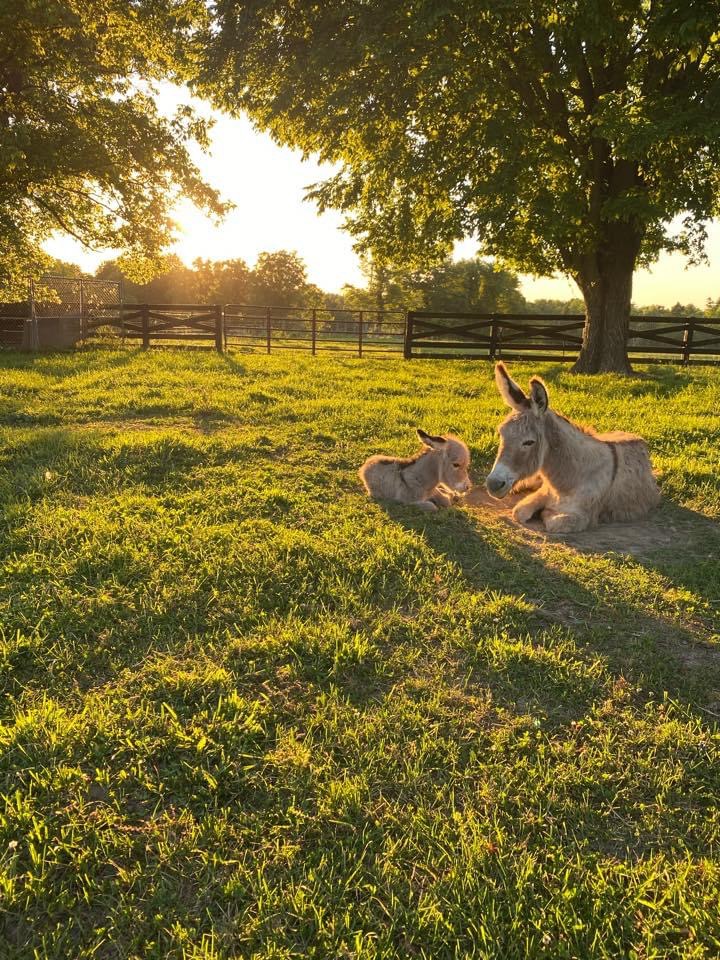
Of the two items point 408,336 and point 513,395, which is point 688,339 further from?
point 513,395

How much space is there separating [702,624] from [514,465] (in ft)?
6.16

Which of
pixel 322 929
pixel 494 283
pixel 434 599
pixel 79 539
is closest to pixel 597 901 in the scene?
pixel 322 929

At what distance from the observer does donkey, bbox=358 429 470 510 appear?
594 centimetres

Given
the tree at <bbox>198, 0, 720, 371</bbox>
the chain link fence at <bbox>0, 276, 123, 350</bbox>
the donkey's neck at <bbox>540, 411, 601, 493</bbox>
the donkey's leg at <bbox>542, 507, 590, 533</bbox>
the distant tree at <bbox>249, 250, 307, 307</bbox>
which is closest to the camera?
the donkey's neck at <bbox>540, 411, 601, 493</bbox>

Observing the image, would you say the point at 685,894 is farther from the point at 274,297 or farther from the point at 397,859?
the point at 274,297

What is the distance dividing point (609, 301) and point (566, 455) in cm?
1284

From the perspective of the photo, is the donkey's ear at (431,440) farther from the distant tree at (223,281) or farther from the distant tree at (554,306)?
the distant tree at (223,281)

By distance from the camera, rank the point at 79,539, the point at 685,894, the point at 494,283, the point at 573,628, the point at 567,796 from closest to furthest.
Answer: the point at 685,894 → the point at 567,796 → the point at 573,628 → the point at 79,539 → the point at 494,283

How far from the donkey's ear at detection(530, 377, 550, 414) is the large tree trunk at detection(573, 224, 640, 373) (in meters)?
12.5

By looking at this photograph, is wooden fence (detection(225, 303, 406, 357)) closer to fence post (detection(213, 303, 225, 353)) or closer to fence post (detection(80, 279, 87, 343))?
fence post (detection(213, 303, 225, 353))

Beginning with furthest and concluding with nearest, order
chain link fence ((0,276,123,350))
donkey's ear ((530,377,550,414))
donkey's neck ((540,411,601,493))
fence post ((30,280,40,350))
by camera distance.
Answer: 1. chain link fence ((0,276,123,350))
2. fence post ((30,280,40,350))
3. donkey's neck ((540,411,601,493))
4. donkey's ear ((530,377,550,414))

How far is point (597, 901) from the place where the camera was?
1915 millimetres

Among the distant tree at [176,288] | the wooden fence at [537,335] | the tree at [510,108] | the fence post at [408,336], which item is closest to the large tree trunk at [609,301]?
the tree at [510,108]

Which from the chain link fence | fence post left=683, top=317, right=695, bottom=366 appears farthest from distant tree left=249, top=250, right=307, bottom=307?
fence post left=683, top=317, right=695, bottom=366
